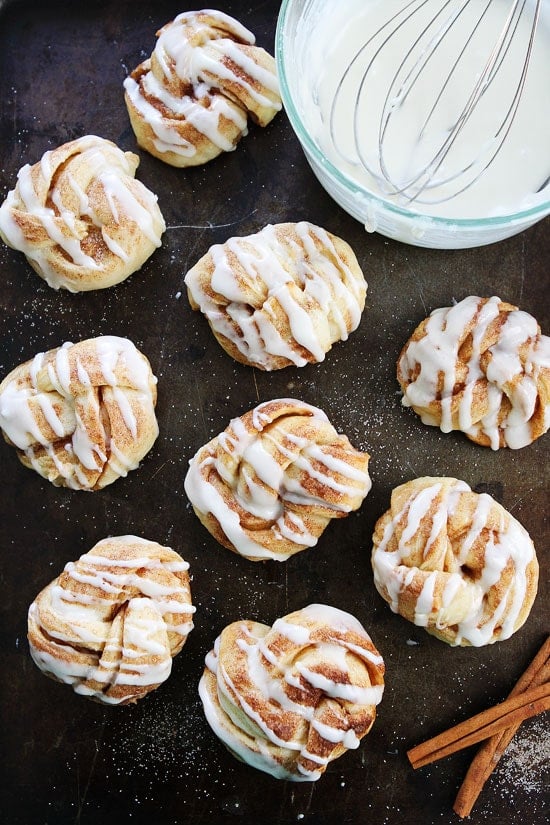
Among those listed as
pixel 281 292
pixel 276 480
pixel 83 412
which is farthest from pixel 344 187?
pixel 83 412

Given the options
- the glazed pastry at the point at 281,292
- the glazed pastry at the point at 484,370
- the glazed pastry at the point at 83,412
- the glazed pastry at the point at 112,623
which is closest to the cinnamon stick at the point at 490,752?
the glazed pastry at the point at 484,370

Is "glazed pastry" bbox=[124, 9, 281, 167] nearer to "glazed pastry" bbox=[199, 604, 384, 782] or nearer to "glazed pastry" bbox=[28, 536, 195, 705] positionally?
"glazed pastry" bbox=[28, 536, 195, 705]

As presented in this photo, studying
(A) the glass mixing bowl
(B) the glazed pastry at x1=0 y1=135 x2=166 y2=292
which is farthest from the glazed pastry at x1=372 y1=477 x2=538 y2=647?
(B) the glazed pastry at x1=0 y1=135 x2=166 y2=292

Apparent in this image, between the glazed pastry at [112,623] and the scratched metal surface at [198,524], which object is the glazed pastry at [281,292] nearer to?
the scratched metal surface at [198,524]

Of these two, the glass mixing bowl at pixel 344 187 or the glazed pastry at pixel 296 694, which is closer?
the glass mixing bowl at pixel 344 187

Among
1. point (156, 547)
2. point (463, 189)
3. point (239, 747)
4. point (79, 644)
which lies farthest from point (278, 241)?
point (239, 747)

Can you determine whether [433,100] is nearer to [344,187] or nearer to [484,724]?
[344,187]
